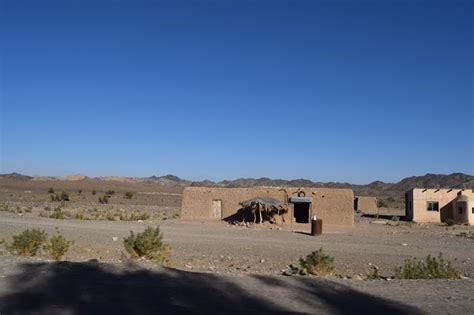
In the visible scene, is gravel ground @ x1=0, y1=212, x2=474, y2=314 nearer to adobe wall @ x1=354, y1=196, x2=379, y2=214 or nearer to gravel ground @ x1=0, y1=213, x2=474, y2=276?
gravel ground @ x1=0, y1=213, x2=474, y2=276

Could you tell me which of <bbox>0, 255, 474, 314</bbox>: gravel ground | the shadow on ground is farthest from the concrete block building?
the shadow on ground

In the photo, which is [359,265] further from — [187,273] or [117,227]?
[117,227]

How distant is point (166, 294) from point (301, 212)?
38.2 metres

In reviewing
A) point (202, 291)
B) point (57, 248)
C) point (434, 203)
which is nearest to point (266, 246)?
point (57, 248)

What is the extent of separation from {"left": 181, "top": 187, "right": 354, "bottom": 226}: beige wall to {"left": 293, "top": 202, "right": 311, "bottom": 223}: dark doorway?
1.14 meters

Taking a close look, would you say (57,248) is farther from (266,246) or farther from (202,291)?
(266,246)

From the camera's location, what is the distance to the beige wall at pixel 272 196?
4675 cm

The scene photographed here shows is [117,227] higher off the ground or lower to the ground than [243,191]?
lower

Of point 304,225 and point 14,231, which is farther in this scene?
point 304,225

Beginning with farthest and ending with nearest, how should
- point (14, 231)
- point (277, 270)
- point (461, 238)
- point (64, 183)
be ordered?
1. point (64, 183)
2. point (461, 238)
3. point (14, 231)
4. point (277, 270)

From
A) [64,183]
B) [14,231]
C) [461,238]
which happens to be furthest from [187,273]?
[64,183]

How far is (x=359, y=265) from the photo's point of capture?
23844 mm

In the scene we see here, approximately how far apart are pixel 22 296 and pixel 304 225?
36.5m

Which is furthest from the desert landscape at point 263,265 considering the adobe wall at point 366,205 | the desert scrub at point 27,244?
the adobe wall at point 366,205
